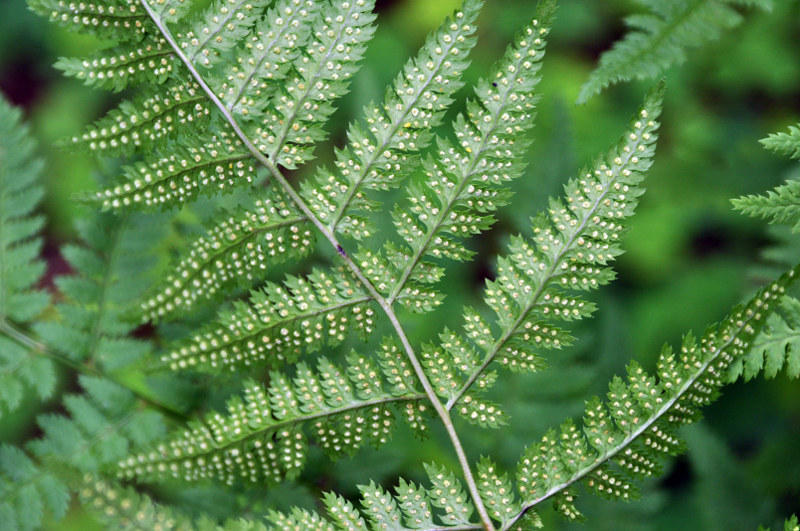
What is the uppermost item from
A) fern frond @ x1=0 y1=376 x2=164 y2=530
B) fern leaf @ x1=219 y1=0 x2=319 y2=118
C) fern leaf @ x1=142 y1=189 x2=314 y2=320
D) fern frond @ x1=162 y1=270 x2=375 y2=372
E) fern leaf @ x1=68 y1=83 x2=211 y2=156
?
fern leaf @ x1=219 y1=0 x2=319 y2=118

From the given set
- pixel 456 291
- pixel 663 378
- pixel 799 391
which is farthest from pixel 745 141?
pixel 663 378

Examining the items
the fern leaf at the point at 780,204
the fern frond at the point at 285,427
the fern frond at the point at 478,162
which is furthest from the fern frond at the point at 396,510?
the fern leaf at the point at 780,204

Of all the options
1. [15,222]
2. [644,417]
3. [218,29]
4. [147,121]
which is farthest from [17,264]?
[644,417]

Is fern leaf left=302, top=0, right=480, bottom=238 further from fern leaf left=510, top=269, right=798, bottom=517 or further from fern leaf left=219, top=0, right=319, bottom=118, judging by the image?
fern leaf left=510, top=269, right=798, bottom=517

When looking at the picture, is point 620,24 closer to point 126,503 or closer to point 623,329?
point 623,329

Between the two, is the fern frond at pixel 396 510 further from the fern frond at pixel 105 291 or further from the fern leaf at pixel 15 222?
the fern leaf at pixel 15 222

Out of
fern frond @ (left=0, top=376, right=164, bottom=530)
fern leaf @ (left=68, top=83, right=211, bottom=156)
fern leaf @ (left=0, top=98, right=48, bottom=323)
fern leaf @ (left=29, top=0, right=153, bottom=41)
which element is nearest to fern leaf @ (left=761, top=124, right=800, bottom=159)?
fern leaf @ (left=68, top=83, right=211, bottom=156)

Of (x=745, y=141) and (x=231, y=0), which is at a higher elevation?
(x=231, y=0)
